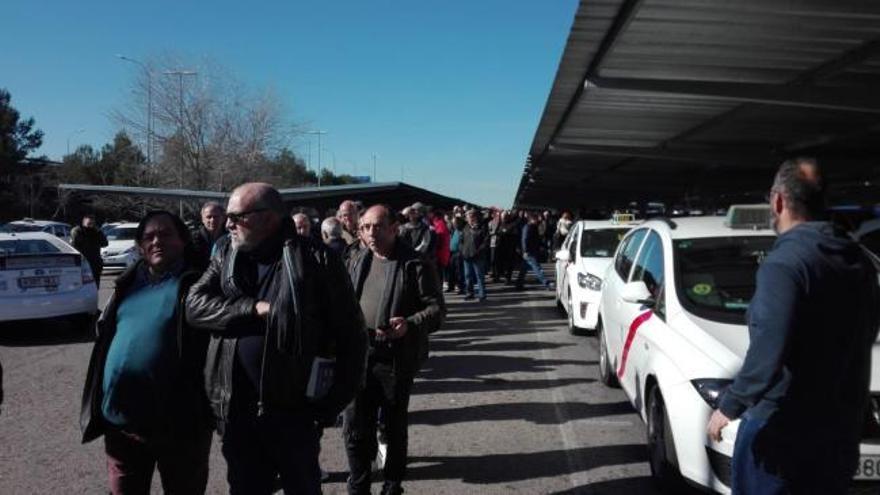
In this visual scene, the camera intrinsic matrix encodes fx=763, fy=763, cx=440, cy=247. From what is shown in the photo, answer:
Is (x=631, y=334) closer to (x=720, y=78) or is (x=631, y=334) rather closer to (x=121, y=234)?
(x=720, y=78)

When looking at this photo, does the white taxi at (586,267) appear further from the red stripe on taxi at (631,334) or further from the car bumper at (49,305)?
the car bumper at (49,305)

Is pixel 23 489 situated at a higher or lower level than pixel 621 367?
lower

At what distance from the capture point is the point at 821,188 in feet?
8.79

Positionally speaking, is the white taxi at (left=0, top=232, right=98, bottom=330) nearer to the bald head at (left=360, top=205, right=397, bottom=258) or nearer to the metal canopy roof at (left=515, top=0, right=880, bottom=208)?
the metal canopy roof at (left=515, top=0, right=880, bottom=208)

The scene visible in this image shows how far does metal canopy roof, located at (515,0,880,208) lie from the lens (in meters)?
7.61

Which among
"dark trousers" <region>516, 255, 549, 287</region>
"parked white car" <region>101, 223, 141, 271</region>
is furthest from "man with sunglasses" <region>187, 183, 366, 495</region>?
"parked white car" <region>101, 223, 141, 271</region>

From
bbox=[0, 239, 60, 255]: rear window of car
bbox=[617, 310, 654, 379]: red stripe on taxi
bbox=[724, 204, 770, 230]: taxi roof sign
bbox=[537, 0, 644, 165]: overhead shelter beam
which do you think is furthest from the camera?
bbox=[0, 239, 60, 255]: rear window of car

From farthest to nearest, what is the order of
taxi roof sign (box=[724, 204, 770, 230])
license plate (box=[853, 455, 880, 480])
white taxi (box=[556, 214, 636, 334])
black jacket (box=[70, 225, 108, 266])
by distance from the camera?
1. black jacket (box=[70, 225, 108, 266])
2. white taxi (box=[556, 214, 636, 334])
3. taxi roof sign (box=[724, 204, 770, 230])
4. license plate (box=[853, 455, 880, 480])

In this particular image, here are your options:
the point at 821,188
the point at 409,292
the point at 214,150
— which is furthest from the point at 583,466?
the point at 214,150

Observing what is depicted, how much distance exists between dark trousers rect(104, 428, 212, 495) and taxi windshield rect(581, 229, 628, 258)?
8645 millimetres

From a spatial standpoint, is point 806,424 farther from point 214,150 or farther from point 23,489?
point 214,150

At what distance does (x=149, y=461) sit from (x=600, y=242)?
30.2ft

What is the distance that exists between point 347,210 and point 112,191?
11597 millimetres

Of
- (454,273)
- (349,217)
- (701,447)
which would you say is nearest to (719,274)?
(701,447)
